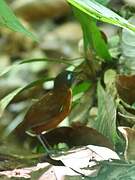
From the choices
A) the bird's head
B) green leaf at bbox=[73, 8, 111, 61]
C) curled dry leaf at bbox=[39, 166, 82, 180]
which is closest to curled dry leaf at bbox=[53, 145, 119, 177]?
curled dry leaf at bbox=[39, 166, 82, 180]

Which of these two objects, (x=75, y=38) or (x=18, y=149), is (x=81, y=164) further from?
(x=75, y=38)

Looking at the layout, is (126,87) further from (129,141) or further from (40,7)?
(40,7)

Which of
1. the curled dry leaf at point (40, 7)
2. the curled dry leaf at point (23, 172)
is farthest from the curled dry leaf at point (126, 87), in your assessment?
the curled dry leaf at point (40, 7)

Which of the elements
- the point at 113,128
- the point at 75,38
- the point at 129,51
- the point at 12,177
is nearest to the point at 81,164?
the point at 12,177

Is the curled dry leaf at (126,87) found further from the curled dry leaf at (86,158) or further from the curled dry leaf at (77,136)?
the curled dry leaf at (86,158)

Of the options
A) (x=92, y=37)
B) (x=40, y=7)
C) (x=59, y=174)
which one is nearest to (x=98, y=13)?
(x=59, y=174)
